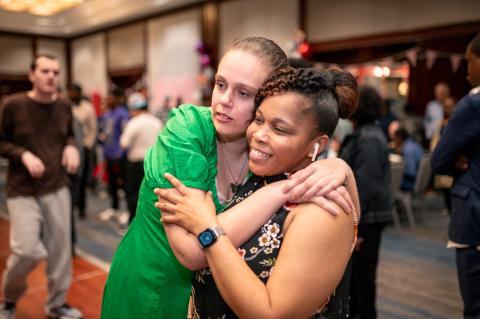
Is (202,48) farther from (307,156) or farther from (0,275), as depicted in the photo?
(307,156)

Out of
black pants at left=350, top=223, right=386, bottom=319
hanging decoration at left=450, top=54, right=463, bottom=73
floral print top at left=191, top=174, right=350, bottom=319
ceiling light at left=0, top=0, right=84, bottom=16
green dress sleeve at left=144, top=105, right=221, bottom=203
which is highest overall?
ceiling light at left=0, top=0, right=84, bottom=16

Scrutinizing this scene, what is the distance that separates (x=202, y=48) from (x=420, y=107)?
4489mm

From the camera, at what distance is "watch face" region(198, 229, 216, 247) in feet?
3.10

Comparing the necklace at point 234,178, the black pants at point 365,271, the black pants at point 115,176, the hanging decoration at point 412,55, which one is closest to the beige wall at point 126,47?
the black pants at point 115,176

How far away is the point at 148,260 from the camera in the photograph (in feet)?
4.00

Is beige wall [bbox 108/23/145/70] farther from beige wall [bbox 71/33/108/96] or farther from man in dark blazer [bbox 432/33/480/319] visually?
man in dark blazer [bbox 432/33/480/319]

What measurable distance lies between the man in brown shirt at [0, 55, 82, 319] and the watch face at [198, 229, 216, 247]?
2.05 meters

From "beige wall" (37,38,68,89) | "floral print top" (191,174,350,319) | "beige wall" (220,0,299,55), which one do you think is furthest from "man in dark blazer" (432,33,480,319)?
"beige wall" (37,38,68,89)

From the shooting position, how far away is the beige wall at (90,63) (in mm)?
12530

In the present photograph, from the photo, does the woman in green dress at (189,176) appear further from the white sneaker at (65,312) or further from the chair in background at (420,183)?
the chair in background at (420,183)

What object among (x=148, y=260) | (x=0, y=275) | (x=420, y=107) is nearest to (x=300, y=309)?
(x=148, y=260)

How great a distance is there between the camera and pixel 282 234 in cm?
97

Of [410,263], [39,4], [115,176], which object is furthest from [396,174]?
[39,4]

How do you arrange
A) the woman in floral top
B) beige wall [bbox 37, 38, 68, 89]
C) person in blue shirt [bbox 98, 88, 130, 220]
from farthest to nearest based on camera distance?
beige wall [bbox 37, 38, 68, 89] < person in blue shirt [bbox 98, 88, 130, 220] < the woman in floral top
